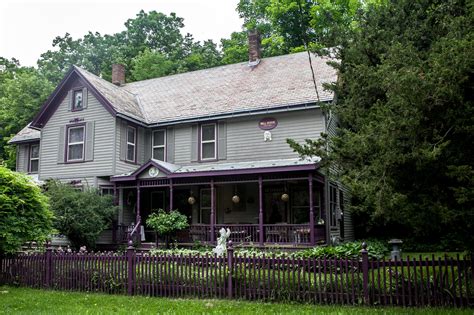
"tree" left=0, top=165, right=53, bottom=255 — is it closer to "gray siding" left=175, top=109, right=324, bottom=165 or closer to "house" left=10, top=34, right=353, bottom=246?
"house" left=10, top=34, right=353, bottom=246

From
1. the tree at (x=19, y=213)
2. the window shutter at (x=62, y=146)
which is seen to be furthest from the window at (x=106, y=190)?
the tree at (x=19, y=213)

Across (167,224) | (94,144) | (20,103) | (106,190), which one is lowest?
(167,224)

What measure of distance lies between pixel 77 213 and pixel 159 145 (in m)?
5.62

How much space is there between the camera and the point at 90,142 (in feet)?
66.0

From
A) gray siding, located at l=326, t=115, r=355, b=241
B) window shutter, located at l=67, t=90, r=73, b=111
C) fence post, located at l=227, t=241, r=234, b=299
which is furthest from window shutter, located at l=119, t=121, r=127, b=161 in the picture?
fence post, located at l=227, t=241, r=234, b=299

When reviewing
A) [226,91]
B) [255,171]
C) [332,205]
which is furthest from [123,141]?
[332,205]

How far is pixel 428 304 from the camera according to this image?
330 inches

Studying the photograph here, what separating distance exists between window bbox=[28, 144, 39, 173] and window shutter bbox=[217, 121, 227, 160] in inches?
430

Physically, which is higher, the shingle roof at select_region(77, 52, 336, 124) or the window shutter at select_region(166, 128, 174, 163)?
the shingle roof at select_region(77, 52, 336, 124)

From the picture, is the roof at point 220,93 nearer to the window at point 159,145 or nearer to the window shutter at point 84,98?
the window shutter at point 84,98

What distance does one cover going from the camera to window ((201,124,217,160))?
20.0m

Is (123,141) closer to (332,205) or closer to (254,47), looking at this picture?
(254,47)

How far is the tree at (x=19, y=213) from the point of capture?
11.3 meters

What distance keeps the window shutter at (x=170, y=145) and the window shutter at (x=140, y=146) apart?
1.24 metres
